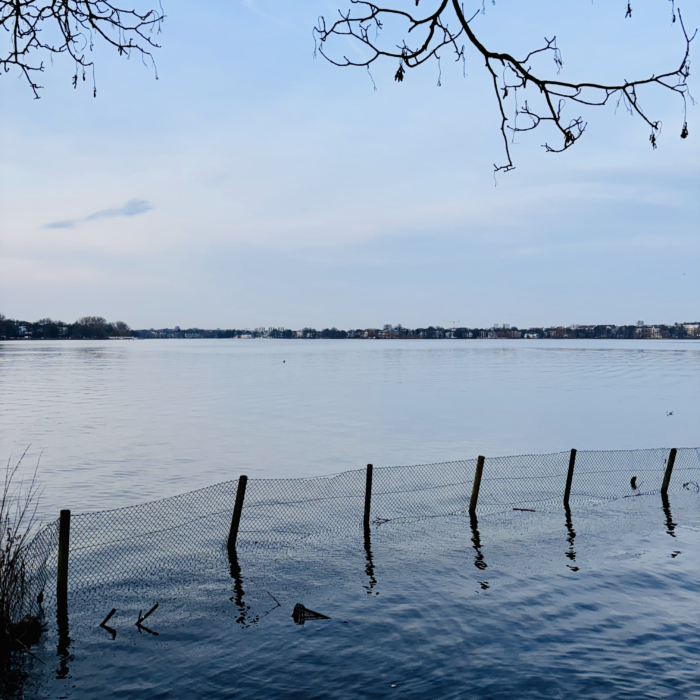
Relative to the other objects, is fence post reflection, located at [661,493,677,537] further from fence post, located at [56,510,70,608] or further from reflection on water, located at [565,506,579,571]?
fence post, located at [56,510,70,608]

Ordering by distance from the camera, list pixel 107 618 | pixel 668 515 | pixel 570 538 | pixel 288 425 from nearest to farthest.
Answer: pixel 107 618 < pixel 570 538 < pixel 668 515 < pixel 288 425

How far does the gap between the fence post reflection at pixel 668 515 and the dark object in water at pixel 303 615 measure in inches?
437

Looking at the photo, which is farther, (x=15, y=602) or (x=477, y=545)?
(x=477, y=545)

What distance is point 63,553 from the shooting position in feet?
39.5

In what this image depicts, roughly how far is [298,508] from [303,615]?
886 centimetres

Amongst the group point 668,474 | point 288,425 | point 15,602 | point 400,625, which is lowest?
point 288,425

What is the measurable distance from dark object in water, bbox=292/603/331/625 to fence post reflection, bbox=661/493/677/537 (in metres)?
11.1

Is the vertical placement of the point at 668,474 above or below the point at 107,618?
above

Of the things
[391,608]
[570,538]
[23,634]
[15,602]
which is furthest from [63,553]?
[570,538]

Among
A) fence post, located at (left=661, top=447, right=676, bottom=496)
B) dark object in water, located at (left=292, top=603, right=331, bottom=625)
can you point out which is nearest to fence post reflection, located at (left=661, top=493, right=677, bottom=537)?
fence post, located at (left=661, top=447, right=676, bottom=496)

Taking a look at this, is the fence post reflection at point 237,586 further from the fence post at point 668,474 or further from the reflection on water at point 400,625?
the fence post at point 668,474

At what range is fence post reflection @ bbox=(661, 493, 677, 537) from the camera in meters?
18.8

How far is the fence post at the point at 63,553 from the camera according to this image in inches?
470

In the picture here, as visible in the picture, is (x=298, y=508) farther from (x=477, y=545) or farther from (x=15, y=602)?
(x=15, y=602)
